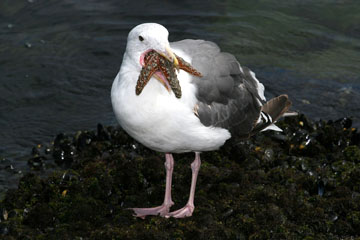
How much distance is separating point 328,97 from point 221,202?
443 cm

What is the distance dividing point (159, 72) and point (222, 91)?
3.28 ft

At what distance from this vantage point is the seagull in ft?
17.3

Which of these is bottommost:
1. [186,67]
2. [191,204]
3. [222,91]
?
[191,204]

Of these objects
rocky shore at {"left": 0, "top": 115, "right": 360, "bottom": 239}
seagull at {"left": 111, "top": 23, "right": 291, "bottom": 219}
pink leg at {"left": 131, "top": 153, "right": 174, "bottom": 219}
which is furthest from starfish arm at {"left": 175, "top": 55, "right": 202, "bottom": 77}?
pink leg at {"left": 131, "top": 153, "right": 174, "bottom": 219}

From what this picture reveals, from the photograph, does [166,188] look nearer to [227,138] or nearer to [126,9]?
[227,138]

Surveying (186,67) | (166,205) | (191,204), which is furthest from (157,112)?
(166,205)

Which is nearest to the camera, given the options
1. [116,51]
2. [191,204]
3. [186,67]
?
[186,67]

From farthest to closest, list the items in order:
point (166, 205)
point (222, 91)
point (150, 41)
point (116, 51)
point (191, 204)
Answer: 1. point (116, 51)
2. point (166, 205)
3. point (191, 204)
4. point (222, 91)
5. point (150, 41)

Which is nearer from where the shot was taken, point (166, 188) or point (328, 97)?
point (166, 188)

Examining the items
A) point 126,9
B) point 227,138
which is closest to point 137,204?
point 227,138

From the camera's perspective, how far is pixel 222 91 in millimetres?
5949

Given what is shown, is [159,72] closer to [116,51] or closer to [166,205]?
[166,205]

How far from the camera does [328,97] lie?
973cm

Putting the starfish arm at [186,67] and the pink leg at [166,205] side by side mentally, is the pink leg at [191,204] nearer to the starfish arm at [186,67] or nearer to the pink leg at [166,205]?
the pink leg at [166,205]
